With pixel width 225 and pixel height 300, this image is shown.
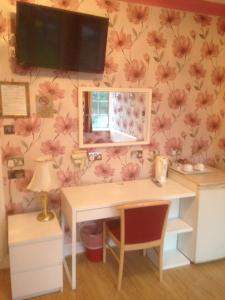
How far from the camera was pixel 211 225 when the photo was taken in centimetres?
237

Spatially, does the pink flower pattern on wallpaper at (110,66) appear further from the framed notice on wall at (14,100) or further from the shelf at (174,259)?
the shelf at (174,259)

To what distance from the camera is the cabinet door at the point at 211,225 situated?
232cm

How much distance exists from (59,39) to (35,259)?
5.35 ft

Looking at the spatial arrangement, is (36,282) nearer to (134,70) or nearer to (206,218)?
(206,218)

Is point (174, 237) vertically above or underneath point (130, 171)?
underneath

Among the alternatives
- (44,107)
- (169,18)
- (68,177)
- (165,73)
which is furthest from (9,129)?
(169,18)

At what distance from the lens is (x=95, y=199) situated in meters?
2.14

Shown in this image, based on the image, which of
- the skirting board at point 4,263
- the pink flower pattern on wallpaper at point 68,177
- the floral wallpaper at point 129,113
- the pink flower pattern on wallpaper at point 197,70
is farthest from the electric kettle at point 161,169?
the skirting board at point 4,263

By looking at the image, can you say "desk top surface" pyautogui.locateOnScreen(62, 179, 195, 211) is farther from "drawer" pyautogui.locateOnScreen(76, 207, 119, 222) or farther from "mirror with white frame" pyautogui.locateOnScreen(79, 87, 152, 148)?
"mirror with white frame" pyautogui.locateOnScreen(79, 87, 152, 148)

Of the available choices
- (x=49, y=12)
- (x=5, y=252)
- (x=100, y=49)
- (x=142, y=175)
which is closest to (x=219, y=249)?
(x=142, y=175)

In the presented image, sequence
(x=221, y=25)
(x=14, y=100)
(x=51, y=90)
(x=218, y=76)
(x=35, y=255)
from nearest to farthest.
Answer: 1. (x=35, y=255)
2. (x=14, y=100)
3. (x=51, y=90)
4. (x=221, y=25)
5. (x=218, y=76)

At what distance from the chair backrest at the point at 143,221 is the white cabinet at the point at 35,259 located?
0.49 meters

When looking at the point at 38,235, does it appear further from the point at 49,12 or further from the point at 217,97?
the point at 217,97

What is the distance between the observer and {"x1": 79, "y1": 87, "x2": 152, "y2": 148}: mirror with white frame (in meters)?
2.39
